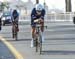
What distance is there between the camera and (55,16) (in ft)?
206

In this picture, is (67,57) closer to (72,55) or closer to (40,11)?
(72,55)

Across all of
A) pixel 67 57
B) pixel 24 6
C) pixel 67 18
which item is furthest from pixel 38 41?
pixel 24 6

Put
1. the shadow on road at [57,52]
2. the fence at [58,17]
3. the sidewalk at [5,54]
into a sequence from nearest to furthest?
the sidewalk at [5,54], the shadow on road at [57,52], the fence at [58,17]

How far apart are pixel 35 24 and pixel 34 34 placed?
0.53 m

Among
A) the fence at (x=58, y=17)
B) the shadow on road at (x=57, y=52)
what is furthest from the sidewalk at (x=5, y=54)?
the fence at (x=58, y=17)

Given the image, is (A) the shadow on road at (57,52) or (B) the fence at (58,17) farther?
(B) the fence at (58,17)

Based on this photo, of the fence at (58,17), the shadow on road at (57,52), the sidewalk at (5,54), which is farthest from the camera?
the fence at (58,17)

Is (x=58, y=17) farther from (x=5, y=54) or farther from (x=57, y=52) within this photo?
(x=5, y=54)

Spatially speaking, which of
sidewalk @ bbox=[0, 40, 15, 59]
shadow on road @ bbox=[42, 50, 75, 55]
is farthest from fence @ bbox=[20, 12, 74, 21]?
shadow on road @ bbox=[42, 50, 75, 55]

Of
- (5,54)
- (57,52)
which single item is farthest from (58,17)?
(5,54)

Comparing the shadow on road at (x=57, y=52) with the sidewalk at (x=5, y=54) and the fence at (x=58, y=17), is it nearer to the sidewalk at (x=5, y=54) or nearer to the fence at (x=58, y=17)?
the sidewalk at (x=5, y=54)

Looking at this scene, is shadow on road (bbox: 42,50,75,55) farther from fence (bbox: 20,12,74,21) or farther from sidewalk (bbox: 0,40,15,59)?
fence (bbox: 20,12,74,21)

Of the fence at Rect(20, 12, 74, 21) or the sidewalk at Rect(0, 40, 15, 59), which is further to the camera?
the fence at Rect(20, 12, 74, 21)

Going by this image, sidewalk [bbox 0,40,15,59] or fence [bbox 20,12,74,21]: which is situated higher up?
sidewalk [bbox 0,40,15,59]
